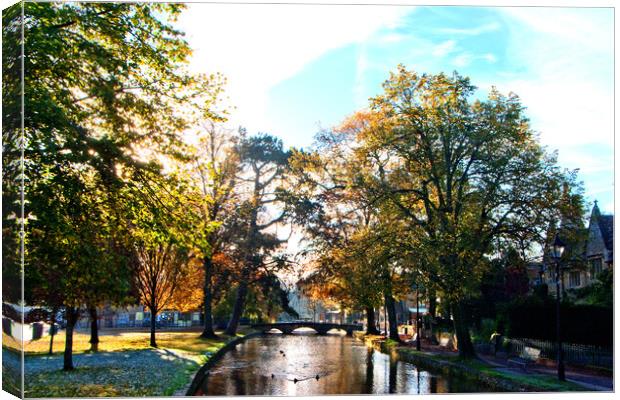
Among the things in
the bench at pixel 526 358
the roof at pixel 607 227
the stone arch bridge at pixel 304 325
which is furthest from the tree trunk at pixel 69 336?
the stone arch bridge at pixel 304 325

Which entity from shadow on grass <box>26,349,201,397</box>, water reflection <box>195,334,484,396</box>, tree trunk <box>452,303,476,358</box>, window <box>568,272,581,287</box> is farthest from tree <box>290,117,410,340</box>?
window <box>568,272,581,287</box>

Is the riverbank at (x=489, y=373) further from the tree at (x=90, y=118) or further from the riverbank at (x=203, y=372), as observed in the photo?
the tree at (x=90, y=118)

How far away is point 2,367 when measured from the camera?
14.5 meters

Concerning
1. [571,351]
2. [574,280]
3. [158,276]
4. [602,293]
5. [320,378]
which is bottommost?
[320,378]

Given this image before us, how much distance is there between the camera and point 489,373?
22016 millimetres

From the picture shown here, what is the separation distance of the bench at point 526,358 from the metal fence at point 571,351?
166 millimetres

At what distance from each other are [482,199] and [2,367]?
17977 millimetres

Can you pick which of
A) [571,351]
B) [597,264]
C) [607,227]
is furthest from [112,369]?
[597,264]

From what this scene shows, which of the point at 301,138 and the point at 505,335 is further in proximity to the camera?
the point at 505,335

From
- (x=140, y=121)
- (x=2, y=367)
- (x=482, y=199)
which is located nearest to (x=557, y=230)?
(x=482, y=199)

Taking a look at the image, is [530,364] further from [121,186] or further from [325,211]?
[121,186]

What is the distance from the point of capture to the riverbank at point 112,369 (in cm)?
1557

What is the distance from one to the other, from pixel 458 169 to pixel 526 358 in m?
8.27

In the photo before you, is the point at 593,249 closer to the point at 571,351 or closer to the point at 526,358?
the point at 526,358
